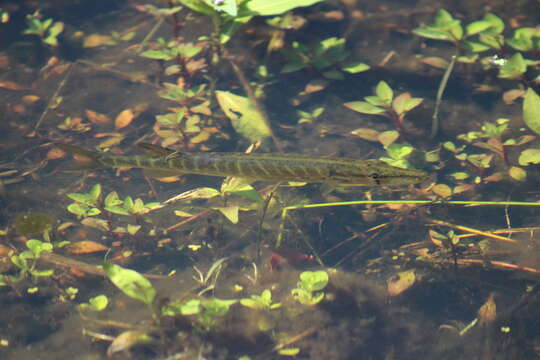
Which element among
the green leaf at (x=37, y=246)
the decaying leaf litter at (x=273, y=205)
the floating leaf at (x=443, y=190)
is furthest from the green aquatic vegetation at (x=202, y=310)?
the floating leaf at (x=443, y=190)

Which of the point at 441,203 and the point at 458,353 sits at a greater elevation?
the point at 441,203

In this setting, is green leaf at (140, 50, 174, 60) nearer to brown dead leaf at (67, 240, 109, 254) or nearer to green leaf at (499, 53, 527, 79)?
brown dead leaf at (67, 240, 109, 254)

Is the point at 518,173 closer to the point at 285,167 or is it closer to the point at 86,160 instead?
the point at 285,167

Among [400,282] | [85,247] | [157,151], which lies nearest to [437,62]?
[400,282]

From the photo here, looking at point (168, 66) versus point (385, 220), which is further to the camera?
point (168, 66)

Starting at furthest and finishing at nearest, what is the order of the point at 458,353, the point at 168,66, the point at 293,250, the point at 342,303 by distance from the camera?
the point at 168,66
the point at 293,250
the point at 342,303
the point at 458,353

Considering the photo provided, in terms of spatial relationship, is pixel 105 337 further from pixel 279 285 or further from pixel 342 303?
pixel 342 303

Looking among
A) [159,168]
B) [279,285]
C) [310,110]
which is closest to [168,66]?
[310,110]

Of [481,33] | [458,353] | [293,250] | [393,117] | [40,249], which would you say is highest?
[481,33]
